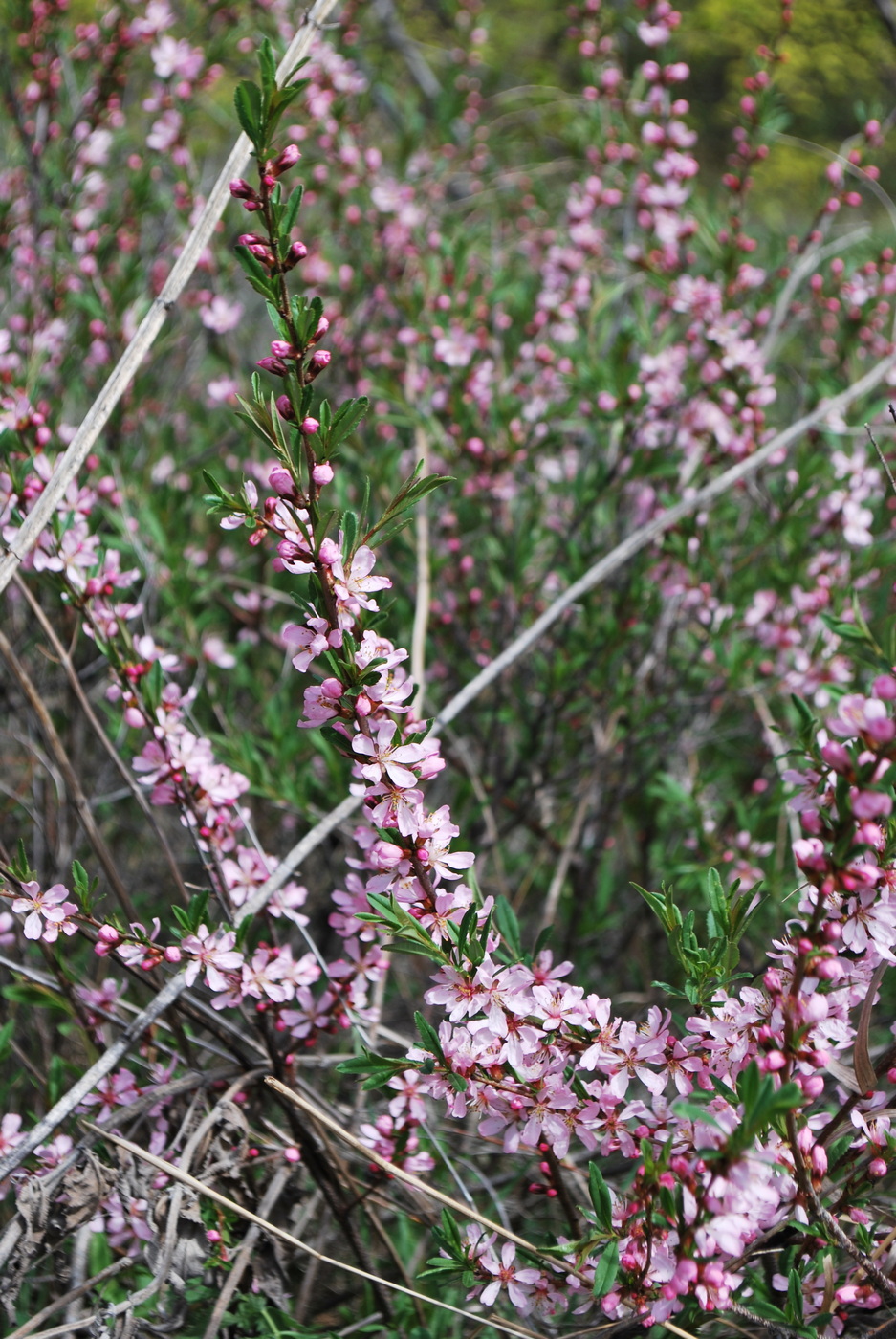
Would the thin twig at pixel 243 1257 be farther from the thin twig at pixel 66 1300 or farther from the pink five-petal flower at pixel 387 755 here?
the pink five-petal flower at pixel 387 755

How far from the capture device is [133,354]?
1.56 meters

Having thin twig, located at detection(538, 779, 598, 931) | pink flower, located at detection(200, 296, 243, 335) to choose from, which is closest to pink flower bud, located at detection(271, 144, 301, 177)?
thin twig, located at detection(538, 779, 598, 931)

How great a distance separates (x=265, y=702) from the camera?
2.88 m

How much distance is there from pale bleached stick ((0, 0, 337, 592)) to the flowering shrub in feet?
0.04

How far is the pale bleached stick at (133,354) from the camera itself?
1.45 meters

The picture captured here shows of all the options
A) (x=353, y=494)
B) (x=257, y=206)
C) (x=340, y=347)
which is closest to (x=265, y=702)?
(x=353, y=494)

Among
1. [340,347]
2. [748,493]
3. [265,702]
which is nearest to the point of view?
[265,702]

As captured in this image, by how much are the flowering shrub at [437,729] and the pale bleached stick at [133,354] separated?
0.04 ft

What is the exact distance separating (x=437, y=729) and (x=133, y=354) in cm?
94

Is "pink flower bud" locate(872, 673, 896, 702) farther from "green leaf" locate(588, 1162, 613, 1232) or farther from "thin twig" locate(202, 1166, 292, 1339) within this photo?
"thin twig" locate(202, 1166, 292, 1339)

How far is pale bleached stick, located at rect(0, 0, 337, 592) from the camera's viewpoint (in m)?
1.45

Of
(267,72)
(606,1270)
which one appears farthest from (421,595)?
(606,1270)

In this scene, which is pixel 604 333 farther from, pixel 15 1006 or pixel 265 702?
pixel 15 1006

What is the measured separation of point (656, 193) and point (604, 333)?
72 cm
